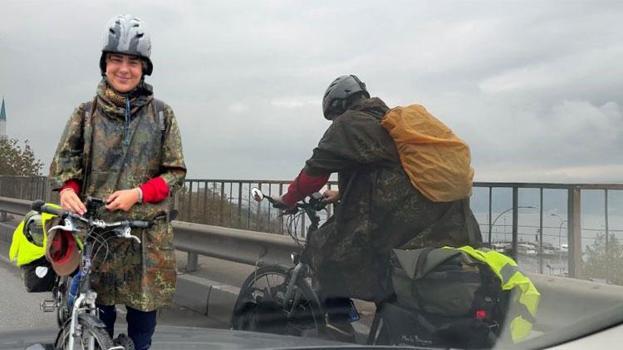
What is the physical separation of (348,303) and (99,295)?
137cm

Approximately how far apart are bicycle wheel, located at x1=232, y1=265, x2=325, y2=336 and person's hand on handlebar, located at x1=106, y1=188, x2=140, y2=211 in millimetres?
1333

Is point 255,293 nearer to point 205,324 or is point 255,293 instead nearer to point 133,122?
point 133,122

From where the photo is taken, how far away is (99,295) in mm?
2682

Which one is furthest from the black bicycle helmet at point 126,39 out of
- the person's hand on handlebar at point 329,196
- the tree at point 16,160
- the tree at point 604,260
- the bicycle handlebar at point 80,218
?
the tree at point 16,160

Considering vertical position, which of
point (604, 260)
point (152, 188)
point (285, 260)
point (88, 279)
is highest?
point (152, 188)

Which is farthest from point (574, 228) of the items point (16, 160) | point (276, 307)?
point (16, 160)

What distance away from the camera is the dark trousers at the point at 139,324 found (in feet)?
8.89

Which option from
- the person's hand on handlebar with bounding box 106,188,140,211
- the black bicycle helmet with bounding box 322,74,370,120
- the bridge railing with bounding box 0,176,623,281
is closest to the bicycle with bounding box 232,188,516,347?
the bridge railing with bounding box 0,176,623,281

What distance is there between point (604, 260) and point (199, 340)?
181 centimetres

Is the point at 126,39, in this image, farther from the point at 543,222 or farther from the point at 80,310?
the point at 543,222

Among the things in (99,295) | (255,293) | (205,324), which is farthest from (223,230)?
(99,295)

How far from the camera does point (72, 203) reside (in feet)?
8.22

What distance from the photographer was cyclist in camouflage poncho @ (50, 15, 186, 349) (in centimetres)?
266

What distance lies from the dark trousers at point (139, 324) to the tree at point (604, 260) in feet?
6.01
